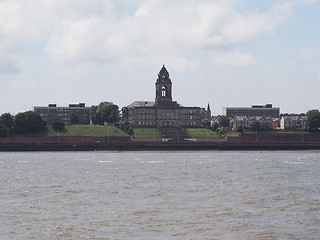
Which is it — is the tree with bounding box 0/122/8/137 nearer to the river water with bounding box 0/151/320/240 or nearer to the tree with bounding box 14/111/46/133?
the tree with bounding box 14/111/46/133

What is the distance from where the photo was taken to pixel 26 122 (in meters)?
189

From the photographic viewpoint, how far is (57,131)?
194375 millimetres

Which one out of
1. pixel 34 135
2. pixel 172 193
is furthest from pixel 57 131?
pixel 172 193

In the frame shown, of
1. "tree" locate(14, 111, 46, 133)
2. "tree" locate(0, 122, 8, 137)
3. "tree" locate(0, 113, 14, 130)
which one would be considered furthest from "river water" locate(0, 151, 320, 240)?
"tree" locate(0, 113, 14, 130)

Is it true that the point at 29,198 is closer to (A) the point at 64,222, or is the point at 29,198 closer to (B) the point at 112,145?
(A) the point at 64,222

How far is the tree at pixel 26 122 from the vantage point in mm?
188875

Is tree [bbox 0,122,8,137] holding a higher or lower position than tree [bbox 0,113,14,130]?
lower

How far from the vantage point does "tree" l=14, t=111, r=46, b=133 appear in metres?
189

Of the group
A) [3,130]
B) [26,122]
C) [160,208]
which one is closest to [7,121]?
[26,122]

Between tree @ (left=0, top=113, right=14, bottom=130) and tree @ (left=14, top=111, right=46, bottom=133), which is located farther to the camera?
tree @ (left=0, top=113, right=14, bottom=130)

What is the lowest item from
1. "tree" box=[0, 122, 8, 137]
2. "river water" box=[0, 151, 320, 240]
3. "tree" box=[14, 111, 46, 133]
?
"river water" box=[0, 151, 320, 240]

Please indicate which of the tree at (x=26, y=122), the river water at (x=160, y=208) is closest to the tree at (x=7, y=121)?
the tree at (x=26, y=122)

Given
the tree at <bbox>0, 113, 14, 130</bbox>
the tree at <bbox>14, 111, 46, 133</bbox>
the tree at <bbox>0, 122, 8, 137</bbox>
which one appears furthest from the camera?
the tree at <bbox>0, 113, 14, 130</bbox>

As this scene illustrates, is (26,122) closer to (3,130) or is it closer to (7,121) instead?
(7,121)
